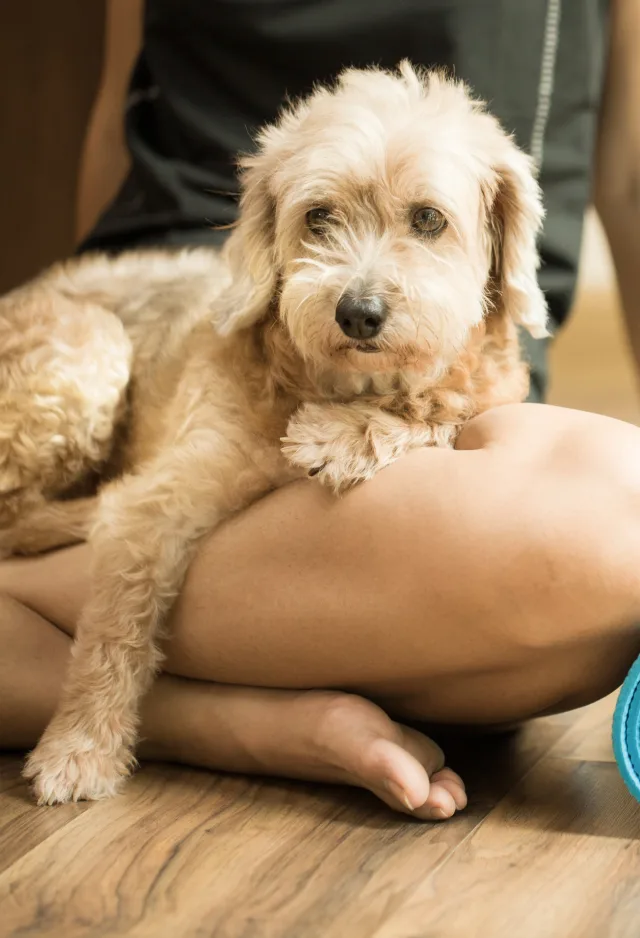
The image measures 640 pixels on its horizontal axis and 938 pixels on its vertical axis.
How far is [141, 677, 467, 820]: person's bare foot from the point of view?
148 centimetres

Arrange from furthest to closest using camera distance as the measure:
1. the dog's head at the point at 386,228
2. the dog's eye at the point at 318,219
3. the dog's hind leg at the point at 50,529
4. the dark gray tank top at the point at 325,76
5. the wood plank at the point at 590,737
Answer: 1. the dark gray tank top at the point at 325,76
2. the dog's hind leg at the point at 50,529
3. the wood plank at the point at 590,737
4. the dog's eye at the point at 318,219
5. the dog's head at the point at 386,228

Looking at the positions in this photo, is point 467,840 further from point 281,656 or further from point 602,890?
point 281,656

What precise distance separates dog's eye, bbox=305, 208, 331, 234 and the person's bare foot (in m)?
0.70

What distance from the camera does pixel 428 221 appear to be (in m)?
1.65

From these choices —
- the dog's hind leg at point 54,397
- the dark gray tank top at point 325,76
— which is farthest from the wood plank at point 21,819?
the dark gray tank top at point 325,76

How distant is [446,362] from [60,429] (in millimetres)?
698

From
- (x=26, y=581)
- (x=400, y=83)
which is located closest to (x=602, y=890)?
(x=26, y=581)

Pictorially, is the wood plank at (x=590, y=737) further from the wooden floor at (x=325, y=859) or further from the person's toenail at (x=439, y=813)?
the person's toenail at (x=439, y=813)

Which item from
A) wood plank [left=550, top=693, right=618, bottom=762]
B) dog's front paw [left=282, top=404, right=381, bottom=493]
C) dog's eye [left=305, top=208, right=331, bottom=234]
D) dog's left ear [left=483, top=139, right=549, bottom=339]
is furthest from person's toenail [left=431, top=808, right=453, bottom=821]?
dog's eye [left=305, top=208, right=331, bottom=234]

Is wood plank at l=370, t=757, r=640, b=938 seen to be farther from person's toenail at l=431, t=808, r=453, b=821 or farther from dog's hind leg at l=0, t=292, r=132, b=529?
dog's hind leg at l=0, t=292, r=132, b=529

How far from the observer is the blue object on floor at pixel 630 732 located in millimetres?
1437

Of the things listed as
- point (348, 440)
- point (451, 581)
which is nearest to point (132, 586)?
point (348, 440)

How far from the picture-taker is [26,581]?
1.84 meters

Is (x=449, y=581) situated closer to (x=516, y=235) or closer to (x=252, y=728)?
(x=252, y=728)
